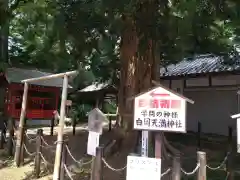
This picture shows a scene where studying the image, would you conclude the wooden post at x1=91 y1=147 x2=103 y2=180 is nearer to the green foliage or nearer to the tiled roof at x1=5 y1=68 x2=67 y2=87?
the green foliage

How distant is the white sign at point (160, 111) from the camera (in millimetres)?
5578

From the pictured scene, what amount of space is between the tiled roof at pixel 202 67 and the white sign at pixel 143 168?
7923mm

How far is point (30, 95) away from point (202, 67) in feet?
33.8

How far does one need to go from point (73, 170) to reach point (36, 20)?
14.5 feet

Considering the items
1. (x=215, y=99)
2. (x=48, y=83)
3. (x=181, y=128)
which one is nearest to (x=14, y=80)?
(x=48, y=83)

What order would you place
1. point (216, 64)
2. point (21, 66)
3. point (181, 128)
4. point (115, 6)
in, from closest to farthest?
point (181, 128), point (115, 6), point (216, 64), point (21, 66)

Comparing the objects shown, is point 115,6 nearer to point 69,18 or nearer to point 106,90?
point 69,18

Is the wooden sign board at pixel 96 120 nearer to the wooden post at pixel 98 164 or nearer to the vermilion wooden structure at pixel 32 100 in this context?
the wooden post at pixel 98 164

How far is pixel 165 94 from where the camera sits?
5.74 metres

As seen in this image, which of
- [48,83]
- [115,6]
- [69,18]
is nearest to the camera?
[115,6]

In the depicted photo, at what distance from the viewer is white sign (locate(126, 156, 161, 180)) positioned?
219 inches

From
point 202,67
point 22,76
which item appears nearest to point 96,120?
point 202,67

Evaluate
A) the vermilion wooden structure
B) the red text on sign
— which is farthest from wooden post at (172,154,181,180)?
the vermilion wooden structure

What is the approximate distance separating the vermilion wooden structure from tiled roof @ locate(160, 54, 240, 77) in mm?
7638
